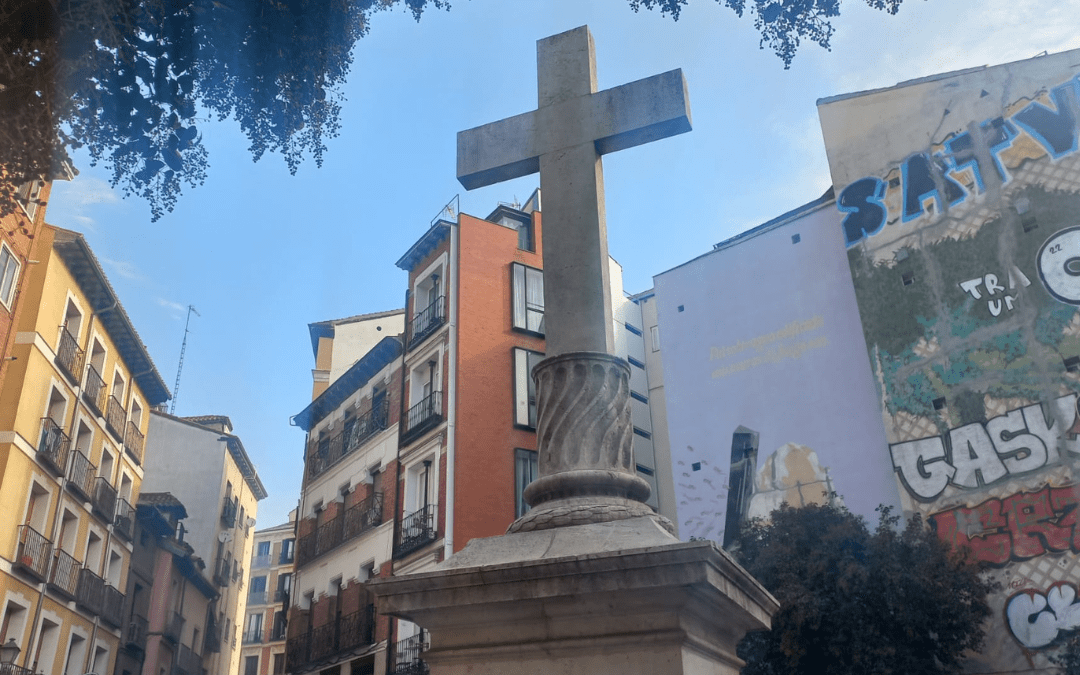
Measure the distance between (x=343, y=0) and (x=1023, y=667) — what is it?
2040 cm

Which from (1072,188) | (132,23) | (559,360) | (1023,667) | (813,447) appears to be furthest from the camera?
(813,447)

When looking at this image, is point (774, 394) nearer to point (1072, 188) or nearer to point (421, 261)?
point (1072, 188)

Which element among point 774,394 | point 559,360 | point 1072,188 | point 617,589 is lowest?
point 617,589

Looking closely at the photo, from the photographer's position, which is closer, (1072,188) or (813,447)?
(1072,188)

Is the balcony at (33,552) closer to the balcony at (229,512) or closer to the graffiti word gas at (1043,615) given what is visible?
the balcony at (229,512)

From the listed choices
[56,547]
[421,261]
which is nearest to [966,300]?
[421,261]

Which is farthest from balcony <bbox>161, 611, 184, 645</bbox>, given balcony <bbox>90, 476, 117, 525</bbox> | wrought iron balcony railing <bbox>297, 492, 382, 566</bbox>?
balcony <bbox>90, 476, 117, 525</bbox>

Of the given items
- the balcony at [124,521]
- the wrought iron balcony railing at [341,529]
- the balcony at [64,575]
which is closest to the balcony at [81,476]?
the balcony at [64,575]

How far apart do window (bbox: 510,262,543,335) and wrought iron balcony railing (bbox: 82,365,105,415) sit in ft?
42.9

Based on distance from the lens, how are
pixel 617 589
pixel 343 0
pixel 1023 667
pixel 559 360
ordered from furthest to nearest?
pixel 1023 667
pixel 343 0
pixel 559 360
pixel 617 589

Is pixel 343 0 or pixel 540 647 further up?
pixel 343 0

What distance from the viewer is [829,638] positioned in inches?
757

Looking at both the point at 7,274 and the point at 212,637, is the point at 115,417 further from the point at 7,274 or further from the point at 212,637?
the point at 212,637

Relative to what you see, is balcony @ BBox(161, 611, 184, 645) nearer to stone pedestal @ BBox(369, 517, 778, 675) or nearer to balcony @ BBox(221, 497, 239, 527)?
balcony @ BBox(221, 497, 239, 527)
